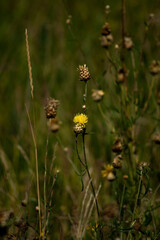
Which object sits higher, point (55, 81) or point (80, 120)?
point (55, 81)

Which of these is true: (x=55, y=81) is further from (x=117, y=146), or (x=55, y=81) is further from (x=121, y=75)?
(x=117, y=146)

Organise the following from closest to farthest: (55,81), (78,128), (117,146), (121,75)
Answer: (78,128) → (117,146) → (121,75) → (55,81)

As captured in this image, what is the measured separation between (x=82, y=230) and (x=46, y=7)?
10.4 ft

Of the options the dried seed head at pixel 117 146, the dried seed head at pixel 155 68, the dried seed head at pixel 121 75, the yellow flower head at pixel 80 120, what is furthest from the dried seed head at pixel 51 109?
the dried seed head at pixel 155 68

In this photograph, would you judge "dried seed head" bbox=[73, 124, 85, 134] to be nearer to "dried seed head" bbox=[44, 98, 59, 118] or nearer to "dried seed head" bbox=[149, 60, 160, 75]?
"dried seed head" bbox=[44, 98, 59, 118]

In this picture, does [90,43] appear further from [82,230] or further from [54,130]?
[82,230]

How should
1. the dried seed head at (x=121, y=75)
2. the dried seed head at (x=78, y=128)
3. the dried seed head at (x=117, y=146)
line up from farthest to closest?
the dried seed head at (x=121, y=75) < the dried seed head at (x=117, y=146) < the dried seed head at (x=78, y=128)

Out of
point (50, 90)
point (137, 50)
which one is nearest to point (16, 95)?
point (50, 90)

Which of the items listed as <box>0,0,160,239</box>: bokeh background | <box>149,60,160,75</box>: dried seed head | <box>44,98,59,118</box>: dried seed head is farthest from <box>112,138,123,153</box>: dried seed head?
<box>149,60,160,75</box>: dried seed head

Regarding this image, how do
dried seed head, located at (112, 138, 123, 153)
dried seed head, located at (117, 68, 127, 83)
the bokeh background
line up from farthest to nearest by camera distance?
the bokeh background < dried seed head, located at (117, 68, 127, 83) < dried seed head, located at (112, 138, 123, 153)

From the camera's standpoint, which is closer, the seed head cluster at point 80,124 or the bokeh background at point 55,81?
the seed head cluster at point 80,124

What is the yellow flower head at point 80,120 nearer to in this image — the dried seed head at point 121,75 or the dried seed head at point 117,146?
the dried seed head at point 117,146

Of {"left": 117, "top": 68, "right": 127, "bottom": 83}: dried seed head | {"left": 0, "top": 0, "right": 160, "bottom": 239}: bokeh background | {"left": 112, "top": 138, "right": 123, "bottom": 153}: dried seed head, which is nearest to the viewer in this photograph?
{"left": 112, "top": 138, "right": 123, "bottom": 153}: dried seed head

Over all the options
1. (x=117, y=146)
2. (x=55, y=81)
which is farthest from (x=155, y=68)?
(x=55, y=81)
